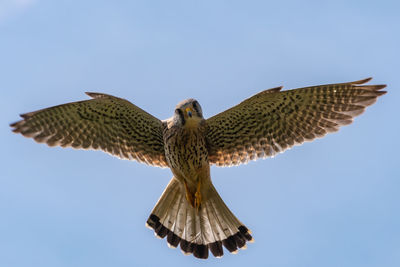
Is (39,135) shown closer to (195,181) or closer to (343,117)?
(195,181)

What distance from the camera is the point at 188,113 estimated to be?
10.3 metres

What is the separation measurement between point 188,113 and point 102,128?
1.28 m

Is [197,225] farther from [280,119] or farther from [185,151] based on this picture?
[280,119]

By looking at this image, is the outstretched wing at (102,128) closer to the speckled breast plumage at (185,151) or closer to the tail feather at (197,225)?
the speckled breast plumage at (185,151)

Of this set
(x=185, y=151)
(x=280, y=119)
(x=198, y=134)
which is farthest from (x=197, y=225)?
(x=280, y=119)

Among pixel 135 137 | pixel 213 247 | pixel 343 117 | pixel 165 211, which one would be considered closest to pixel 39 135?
pixel 135 137

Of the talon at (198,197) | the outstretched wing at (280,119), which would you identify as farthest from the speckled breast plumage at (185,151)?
the outstretched wing at (280,119)

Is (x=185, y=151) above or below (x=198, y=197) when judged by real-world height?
above

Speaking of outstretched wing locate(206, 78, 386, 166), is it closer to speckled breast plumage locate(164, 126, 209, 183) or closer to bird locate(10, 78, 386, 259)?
bird locate(10, 78, 386, 259)

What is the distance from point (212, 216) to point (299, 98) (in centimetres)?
195

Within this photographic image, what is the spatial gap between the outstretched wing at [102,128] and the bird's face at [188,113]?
0.57m

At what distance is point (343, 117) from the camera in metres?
10.6

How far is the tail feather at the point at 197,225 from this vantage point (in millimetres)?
11078

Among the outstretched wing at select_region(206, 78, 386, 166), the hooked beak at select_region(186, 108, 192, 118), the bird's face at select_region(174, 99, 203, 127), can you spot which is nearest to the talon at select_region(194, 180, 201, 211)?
the outstretched wing at select_region(206, 78, 386, 166)
